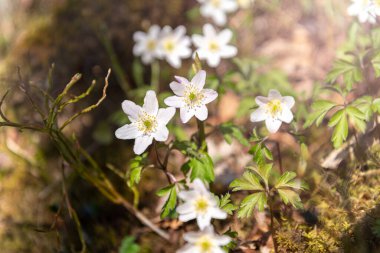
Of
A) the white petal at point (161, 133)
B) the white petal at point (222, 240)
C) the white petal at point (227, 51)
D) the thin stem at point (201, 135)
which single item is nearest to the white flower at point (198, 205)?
the white petal at point (222, 240)

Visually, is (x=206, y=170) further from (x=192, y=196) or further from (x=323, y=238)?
(x=323, y=238)

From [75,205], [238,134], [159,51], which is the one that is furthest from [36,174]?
[238,134]

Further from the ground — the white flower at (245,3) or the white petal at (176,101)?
the white flower at (245,3)

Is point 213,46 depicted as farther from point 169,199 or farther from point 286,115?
point 169,199

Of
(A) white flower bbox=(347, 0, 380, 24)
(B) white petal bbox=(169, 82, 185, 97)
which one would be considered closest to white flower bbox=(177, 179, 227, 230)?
(B) white petal bbox=(169, 82, 185, 97)

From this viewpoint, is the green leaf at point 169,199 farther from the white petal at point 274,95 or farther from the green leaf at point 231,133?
the white petal at point 274,95
